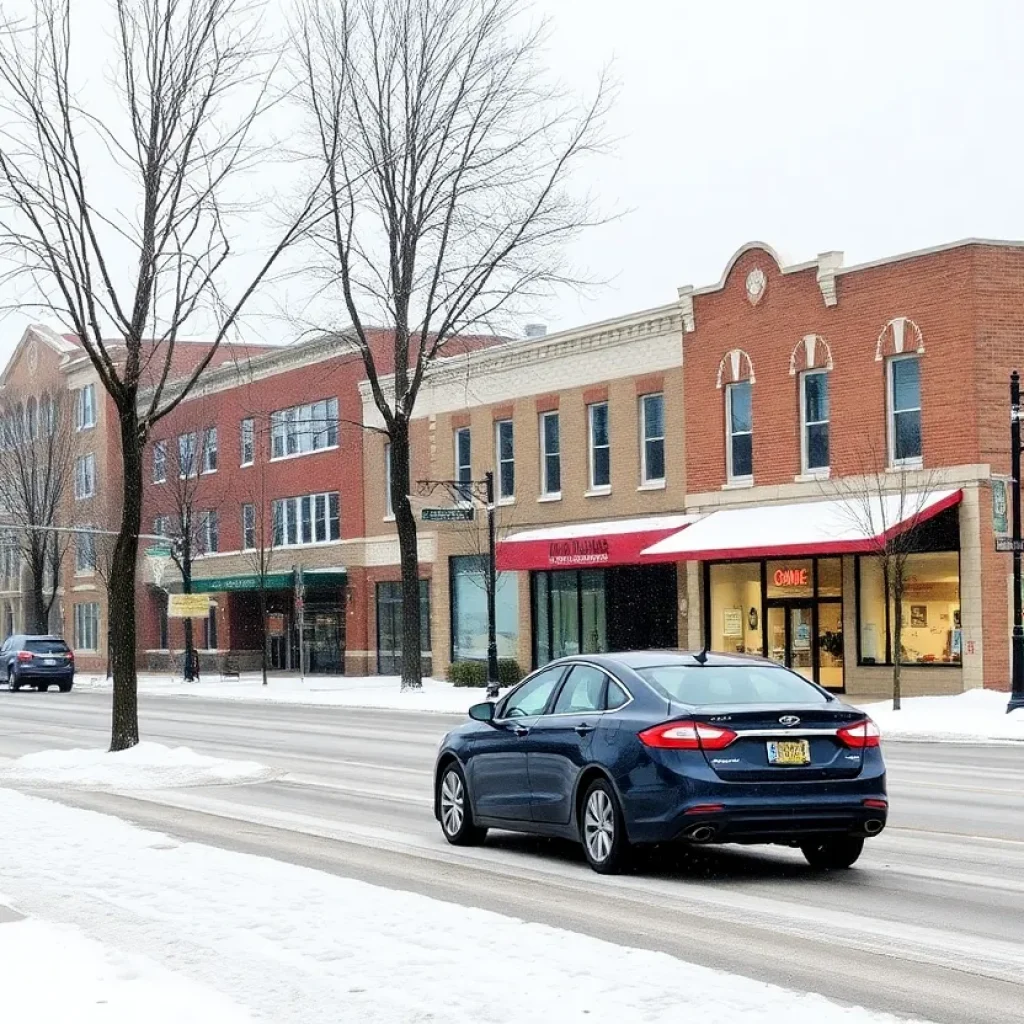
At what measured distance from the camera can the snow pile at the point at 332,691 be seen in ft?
135

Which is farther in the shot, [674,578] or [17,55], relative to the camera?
[674,578]

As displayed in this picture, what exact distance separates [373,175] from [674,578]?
11922mm

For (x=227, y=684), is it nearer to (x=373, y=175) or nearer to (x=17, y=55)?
(x=373, y=175)

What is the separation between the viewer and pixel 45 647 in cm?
5619

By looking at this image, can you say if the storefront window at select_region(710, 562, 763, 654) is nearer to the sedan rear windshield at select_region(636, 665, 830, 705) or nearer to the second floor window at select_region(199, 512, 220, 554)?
the sedan rear windshield at select_region(636, 665, 830, 705)

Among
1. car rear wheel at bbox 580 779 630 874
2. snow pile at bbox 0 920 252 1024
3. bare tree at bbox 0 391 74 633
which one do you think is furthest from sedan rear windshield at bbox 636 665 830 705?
bare tree at bbox 0 391 74 633

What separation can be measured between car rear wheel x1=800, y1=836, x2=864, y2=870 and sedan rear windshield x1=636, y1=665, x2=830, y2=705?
3.13 ft

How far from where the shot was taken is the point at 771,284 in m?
38.3

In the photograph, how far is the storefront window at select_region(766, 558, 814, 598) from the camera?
1468 inches

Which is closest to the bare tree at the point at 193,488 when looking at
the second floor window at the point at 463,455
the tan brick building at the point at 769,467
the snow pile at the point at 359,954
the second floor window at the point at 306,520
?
the second floor window at the point at 306,520

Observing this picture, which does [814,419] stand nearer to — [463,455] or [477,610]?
[477,610]

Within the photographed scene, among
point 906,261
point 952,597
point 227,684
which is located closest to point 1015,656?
point 952,597

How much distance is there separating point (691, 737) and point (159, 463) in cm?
6013

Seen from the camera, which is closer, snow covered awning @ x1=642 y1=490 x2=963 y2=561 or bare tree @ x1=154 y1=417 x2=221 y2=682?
snow covered awning @ x1=642 y1=490 x2=963 y2=561
